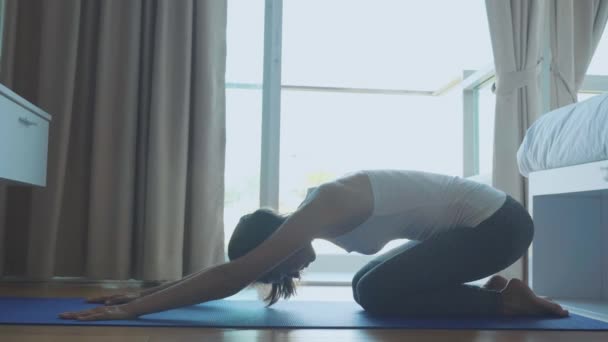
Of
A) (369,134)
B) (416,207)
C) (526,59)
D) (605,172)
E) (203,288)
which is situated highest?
(526,59)

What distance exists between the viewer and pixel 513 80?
342cm

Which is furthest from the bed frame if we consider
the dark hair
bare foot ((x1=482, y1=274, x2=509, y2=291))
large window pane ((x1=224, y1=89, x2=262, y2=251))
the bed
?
large window pane ((x1=224, y1=89, x2=262, y2=251))

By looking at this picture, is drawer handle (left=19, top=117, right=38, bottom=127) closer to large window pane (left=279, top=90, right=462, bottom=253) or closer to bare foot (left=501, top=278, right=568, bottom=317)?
bare foot (left=501, top=278, right=568, bottom=317)

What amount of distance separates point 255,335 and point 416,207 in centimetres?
65

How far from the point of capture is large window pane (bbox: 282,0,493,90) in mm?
4949

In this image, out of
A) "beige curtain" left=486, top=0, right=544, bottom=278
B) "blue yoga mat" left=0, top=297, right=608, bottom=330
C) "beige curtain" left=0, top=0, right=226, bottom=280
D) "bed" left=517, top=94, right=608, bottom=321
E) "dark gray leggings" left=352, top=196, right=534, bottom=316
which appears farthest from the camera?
"beige curtain" left=486, top=0, right=544, bottom=278

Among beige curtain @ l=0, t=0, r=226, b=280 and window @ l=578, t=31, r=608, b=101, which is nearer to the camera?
beige curtain @ l=0, t=0, r=226, b=280

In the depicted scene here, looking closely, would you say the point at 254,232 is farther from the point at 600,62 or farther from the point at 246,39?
the point at 600,62

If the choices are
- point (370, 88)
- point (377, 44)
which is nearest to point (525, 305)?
point (370, 88)

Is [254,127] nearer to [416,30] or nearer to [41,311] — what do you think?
[41,311]

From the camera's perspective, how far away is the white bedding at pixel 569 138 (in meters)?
2.22

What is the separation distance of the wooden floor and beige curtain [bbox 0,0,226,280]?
1.48 metres

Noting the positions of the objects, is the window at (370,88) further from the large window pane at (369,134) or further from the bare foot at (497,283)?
the bare foot at (497,283)

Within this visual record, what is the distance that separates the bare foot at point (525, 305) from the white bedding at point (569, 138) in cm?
55
